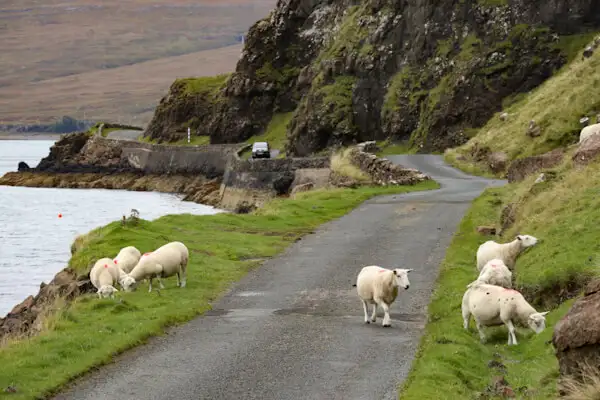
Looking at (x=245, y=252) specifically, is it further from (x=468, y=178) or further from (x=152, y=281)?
(x=468, y=178)

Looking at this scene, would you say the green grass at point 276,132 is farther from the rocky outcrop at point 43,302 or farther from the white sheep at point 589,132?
the rocky outcrop at point 43,302

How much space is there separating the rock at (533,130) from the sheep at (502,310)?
43011mm

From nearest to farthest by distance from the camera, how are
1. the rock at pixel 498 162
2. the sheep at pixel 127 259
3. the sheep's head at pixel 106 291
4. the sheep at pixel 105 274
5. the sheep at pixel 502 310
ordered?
the sheep at pixel 502 310 < the sheep's head at pixel 106 291 < the sheep at pixel 105 274 < the sheep at pixel 127 259 < the rock at pixel 498 162

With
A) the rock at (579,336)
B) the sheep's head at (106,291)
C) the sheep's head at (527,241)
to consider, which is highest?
the rock at (579,336)

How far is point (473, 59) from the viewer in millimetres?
91625

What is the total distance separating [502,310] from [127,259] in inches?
527

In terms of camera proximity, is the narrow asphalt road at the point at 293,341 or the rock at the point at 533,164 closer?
the narrow asphalt road at the point at 293,341

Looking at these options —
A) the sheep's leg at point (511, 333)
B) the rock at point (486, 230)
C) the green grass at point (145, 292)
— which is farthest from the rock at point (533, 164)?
the sheep's leg at point (511, 333)

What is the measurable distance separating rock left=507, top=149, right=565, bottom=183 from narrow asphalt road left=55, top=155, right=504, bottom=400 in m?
5.69

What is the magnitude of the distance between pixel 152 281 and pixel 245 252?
5659mm

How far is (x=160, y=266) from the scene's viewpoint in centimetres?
2538

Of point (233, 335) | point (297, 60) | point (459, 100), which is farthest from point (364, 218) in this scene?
point (297, 60)

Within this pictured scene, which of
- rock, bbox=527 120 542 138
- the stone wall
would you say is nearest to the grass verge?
the stone wall

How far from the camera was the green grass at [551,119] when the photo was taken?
181ft
